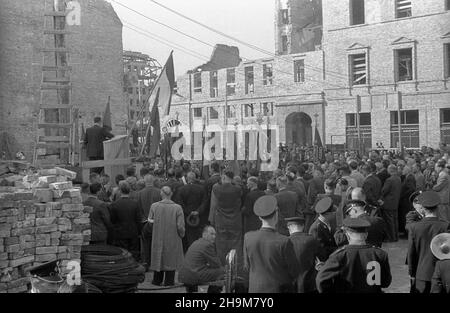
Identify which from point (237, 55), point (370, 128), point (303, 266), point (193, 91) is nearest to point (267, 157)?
point (303, 266)

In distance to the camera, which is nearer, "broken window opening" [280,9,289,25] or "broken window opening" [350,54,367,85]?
"broken window opening" [350,54,367,85]

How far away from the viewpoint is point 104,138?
13.3 meters

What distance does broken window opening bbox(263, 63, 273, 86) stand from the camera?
1588 inches

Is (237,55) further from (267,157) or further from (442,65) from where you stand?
(267,157)

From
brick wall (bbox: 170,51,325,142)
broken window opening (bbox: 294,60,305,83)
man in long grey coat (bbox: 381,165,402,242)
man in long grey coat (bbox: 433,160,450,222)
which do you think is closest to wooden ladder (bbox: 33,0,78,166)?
man in long grey coat (bbox: 381,165,402,242)

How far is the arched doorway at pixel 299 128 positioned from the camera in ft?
127

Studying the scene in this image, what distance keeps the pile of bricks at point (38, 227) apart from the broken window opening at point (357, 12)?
31008 millimetres

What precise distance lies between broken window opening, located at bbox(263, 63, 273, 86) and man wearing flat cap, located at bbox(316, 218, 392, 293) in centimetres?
3550

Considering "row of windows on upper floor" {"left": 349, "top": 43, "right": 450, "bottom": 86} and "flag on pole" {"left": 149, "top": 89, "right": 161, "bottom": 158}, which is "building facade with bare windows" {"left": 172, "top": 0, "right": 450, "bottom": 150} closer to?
"row of windows on upper floor" {"left": 349, "top": 43, "right": 450, "bottom": 86}

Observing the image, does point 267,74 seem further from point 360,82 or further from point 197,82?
point 360,82

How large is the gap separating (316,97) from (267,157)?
18644 millimetres

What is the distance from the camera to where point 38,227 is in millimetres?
8352

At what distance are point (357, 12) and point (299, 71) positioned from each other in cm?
528

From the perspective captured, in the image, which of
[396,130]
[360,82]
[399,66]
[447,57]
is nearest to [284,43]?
[360,82]
